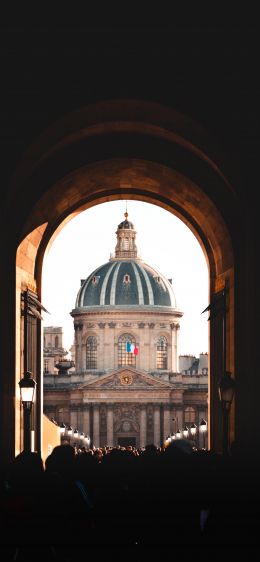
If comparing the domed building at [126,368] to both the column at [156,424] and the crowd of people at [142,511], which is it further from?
the crowd of people at [142,511]

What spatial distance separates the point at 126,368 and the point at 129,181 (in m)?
138

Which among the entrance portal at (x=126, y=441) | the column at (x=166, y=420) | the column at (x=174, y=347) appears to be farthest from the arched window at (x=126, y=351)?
the entrance portal at (x=126, y=441)

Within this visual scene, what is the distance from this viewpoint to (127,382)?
16862 cm

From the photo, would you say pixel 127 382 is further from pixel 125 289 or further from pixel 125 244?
pixel 125 244

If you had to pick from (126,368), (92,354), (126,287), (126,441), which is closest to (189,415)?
(126,441)

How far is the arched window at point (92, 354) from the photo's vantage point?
173625 millimetres

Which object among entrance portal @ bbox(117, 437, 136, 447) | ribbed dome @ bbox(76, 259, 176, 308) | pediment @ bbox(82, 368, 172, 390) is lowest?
entrance portal @ bbox(117, 437, 136, 447)

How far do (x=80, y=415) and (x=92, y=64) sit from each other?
14891cm

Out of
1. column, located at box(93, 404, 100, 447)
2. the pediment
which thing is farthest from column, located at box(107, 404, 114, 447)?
the pediment

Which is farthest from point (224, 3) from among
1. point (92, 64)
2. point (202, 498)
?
point (202, 498)

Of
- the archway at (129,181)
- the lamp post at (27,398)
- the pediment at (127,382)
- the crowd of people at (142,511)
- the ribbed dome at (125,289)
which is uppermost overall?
the ribbed dome at (125,289)

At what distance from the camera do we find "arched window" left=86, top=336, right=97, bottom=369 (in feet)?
570

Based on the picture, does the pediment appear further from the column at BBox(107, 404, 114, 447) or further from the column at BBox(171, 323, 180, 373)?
the column at BBox(171, 323, 180, 373)

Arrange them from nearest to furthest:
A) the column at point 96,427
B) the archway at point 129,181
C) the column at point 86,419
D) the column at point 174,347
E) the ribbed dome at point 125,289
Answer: the archway at point 129,181
the column at point 96,427
the column at point 86,419
the column at point 174,347
the ribbed dome at point 125,289
